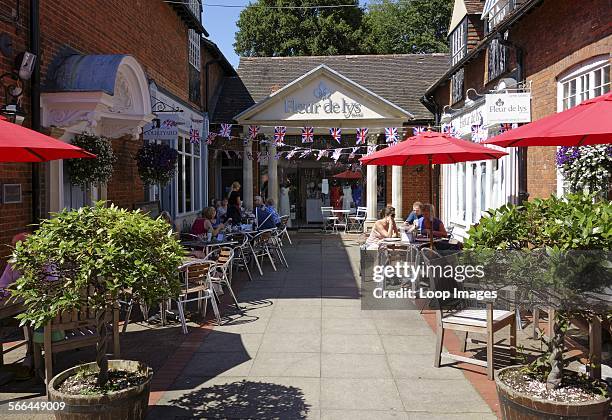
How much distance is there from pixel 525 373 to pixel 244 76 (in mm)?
19169

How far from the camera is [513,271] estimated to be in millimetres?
4027

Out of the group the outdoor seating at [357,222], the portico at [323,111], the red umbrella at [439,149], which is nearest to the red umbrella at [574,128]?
the red umbrella at [439,149]

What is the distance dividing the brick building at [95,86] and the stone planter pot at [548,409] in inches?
231

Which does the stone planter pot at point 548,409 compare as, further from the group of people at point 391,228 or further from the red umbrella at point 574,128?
the group of people at point 391,228

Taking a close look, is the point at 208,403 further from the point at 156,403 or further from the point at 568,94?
the point at 568,94

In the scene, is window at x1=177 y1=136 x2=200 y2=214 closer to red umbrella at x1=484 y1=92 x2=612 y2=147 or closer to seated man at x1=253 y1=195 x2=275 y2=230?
seated man at x1=253 y1=195 x2=275 y2=230

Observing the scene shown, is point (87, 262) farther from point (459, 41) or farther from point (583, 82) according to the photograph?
point (459, 41)

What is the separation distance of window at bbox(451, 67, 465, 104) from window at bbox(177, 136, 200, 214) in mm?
7305

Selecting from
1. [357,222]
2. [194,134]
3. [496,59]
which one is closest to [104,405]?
[496,59]

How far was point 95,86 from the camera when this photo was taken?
756cm

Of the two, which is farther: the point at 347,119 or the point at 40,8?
the point at 347,119

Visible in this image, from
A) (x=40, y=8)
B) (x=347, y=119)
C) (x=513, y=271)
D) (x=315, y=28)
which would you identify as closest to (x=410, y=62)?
(x=347, y=119)

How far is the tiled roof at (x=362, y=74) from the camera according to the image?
66.5 ft

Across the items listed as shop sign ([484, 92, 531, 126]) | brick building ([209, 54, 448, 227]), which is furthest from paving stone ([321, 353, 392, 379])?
brick building ([209, 54, 448, 227])
